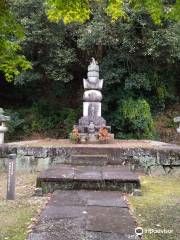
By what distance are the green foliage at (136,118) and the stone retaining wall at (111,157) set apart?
19.5ft

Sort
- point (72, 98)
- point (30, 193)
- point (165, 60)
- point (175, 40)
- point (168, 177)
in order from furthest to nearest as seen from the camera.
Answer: point (72, 98) < point (165, 60) < point (175, 40) < point (168, 177) < point (30, 193)

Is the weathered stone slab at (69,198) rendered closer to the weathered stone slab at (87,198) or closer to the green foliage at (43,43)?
the weathered stone slab at (87,198)

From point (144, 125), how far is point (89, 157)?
6.60m

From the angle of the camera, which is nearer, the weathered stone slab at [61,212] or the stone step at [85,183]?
the weathered stone slab at [61,212]

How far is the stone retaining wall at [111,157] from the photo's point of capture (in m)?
9.47

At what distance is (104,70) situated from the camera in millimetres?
16156

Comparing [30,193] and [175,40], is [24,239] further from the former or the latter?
[175,40]

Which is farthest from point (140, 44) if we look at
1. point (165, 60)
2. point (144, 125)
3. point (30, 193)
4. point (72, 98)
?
point (30, 193)

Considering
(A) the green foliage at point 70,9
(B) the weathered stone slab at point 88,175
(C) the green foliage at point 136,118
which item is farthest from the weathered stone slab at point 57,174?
(C) the green foliage at point 136,118

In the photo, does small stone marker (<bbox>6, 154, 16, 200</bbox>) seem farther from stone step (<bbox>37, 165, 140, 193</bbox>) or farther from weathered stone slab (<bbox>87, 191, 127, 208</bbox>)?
weathered stone slab (<bbox>87, 191, 127, 208</bbox>)

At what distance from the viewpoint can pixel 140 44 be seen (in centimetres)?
1531

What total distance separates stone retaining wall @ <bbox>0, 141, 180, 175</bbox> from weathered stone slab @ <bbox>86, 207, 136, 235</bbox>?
439 centimetres

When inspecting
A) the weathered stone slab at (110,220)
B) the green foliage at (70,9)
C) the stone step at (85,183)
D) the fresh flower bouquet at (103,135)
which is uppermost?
the green foliage at (70,9)

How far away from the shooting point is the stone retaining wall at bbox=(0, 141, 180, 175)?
9.47 meters
